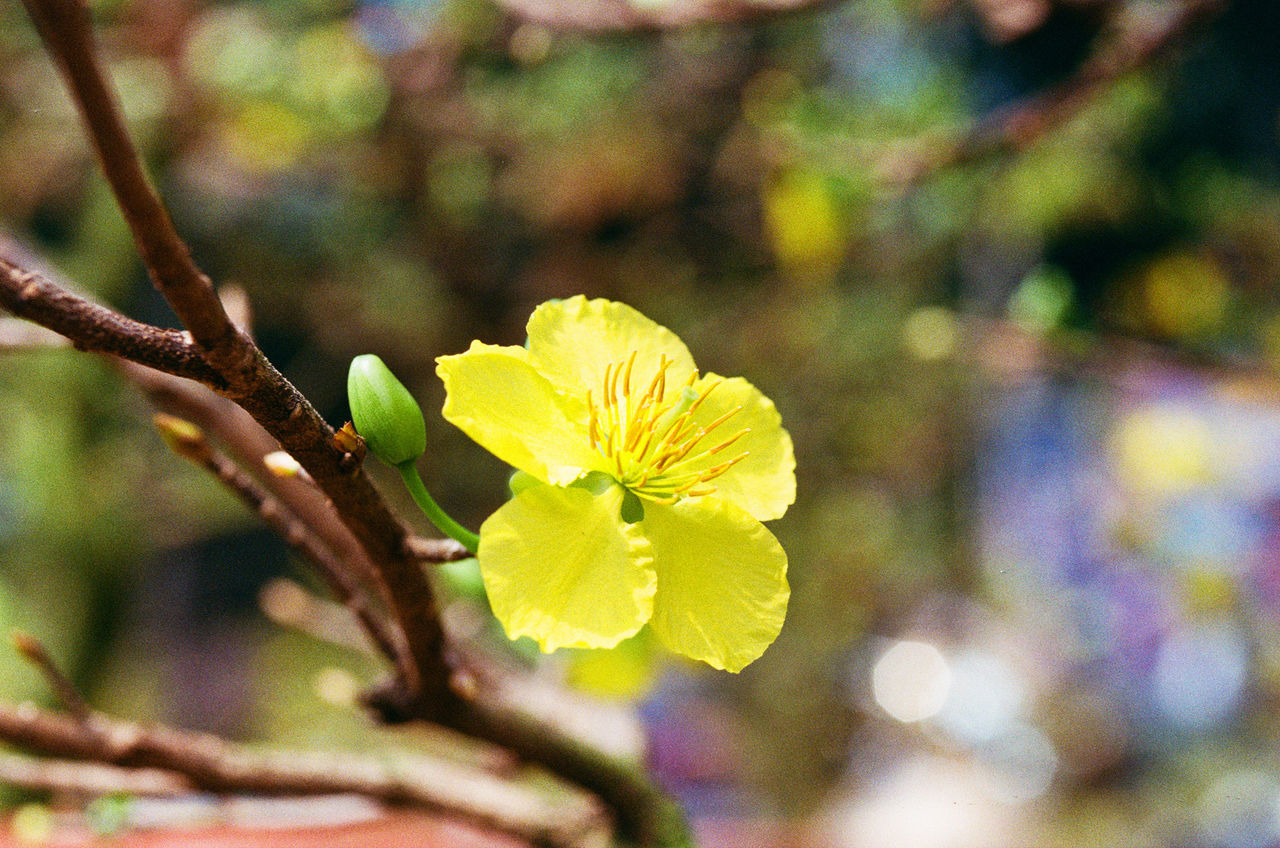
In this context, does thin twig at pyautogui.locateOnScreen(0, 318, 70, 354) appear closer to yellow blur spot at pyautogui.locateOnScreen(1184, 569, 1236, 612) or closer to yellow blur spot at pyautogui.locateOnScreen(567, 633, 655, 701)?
yellow blur spot at pyautogui.locateOnScreen(567, 633, 655, 701)

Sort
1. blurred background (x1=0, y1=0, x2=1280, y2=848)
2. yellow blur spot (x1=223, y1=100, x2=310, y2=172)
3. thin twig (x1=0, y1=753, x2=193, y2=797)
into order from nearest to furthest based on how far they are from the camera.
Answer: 1. thin twig (x1=0, y1=753, x2=193, y2=797)
2. blurred background (x1=0, y1=0, x2=1280, y2=848)
3. yellow blur spot (x1=223, y1=100, x2=310, y2=172)

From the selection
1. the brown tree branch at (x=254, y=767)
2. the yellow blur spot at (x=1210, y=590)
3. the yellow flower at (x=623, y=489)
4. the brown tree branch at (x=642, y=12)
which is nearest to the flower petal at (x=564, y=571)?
the yellow flower at (x=623, y=489)

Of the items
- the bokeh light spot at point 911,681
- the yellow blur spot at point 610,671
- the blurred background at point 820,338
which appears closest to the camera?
the yellow blur spot at point 610,671

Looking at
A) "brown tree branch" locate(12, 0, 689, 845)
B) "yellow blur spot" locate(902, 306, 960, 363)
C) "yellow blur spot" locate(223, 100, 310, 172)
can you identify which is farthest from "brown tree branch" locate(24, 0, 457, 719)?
"yellow blur spot" locate(223, 100, 310, 172)

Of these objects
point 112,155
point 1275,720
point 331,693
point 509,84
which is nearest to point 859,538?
point 1275,720

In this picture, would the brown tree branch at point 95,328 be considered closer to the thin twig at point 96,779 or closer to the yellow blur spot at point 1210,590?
the thin twig at point 96,779

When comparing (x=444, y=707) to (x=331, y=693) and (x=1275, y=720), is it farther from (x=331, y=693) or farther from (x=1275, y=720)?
(x=1275, y=720)
